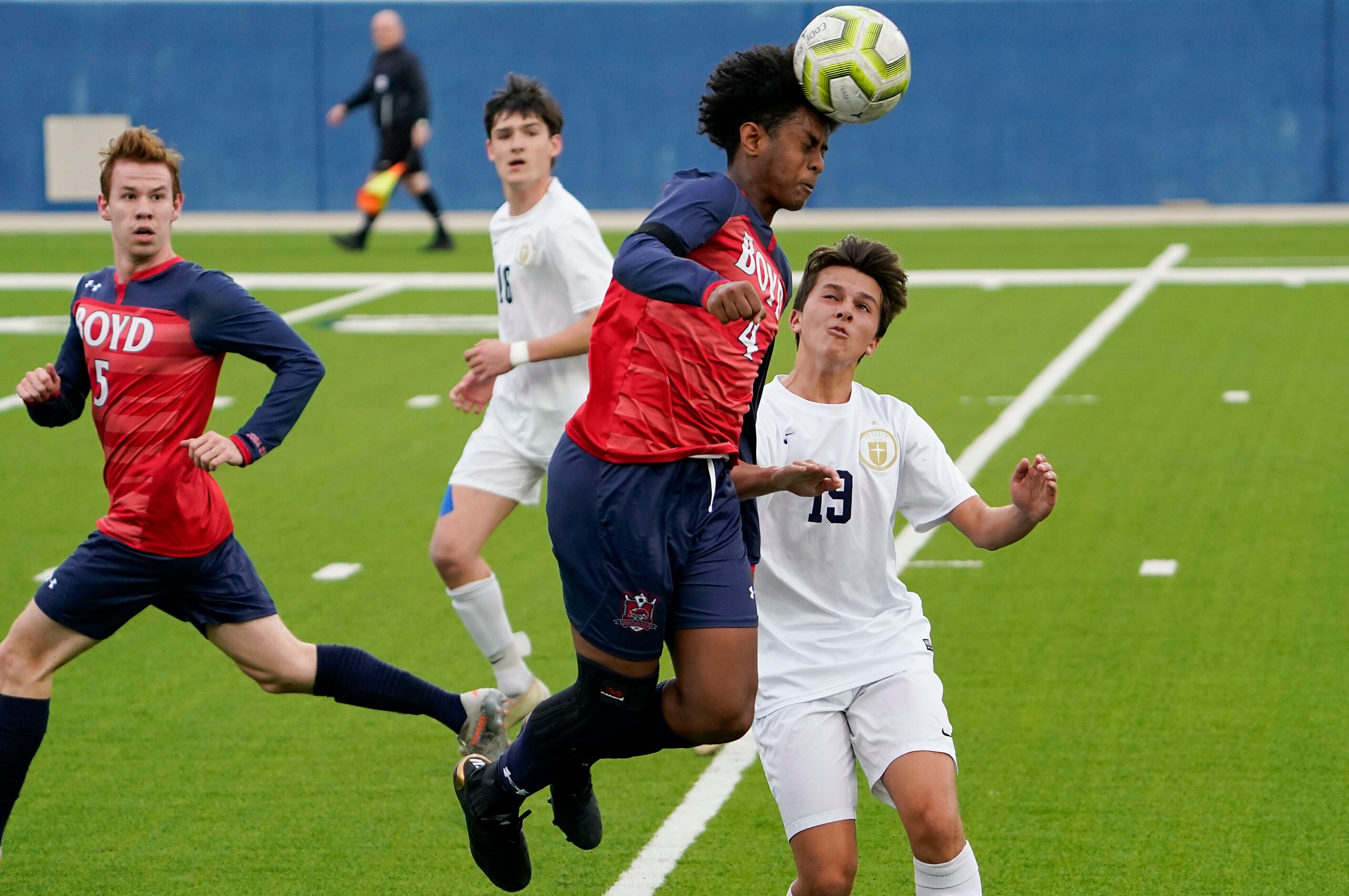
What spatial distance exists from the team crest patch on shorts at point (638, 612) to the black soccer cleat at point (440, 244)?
18.6 m

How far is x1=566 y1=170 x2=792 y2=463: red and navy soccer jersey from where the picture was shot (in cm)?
432

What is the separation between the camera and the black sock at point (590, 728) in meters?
4.51

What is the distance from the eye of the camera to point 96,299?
203 inches

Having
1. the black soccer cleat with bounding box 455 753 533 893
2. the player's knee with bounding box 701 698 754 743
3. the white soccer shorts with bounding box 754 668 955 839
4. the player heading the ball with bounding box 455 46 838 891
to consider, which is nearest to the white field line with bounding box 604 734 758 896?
the black soccer cleat with bounding box 455 753 533 893

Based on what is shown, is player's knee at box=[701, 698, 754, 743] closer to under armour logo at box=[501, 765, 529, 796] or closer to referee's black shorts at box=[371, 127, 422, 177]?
under armour logo at box=[501, 765, 529, 796]

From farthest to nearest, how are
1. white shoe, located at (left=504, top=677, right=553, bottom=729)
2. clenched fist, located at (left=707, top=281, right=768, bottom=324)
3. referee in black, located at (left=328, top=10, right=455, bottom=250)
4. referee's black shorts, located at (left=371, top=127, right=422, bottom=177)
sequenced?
referee's black shorts, located at (left=371, top=127, right=422, bottom=177) < referee in black, located at (left=328, top=10, right=455, bottom=250) < white shoe, located at (left=504, top=677, right=553, bottom=729) < clenched fist, located at (left=707, top=281, right=768, bottom=324)

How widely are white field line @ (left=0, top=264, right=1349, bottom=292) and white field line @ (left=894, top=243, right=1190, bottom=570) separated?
424 mm

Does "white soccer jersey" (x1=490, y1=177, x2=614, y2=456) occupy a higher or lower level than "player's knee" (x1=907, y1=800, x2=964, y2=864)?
higher

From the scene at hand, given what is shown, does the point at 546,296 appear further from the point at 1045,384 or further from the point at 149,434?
the point at 1045,384

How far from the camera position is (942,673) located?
6.80 m

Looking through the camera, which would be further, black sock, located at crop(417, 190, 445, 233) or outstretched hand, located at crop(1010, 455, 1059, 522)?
black sock, located at crop(417, 190, 445, 233)

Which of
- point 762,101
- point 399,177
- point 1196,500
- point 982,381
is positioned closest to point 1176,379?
point 982,381

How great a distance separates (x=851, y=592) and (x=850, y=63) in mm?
1334

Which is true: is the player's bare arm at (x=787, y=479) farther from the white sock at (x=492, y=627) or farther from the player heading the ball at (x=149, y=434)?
the white sock at (x=492, y=627)
